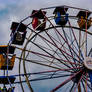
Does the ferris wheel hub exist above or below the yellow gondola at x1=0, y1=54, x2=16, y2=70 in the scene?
above

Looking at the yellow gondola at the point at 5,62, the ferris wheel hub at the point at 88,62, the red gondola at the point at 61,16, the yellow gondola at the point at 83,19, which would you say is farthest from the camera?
the yellow gondola at the point at 83,19

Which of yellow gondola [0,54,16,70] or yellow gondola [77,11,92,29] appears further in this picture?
yellow gondola [77,11,92,29]

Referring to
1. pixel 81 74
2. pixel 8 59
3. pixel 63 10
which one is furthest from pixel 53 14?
pixel 81 74

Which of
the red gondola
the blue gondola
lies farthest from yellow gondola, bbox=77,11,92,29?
the blue gondola

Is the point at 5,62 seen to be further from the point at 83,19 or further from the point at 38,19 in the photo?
the point at 83,19

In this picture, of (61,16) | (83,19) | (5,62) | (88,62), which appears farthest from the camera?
(83,19)

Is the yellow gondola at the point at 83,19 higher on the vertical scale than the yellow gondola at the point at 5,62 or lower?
higher

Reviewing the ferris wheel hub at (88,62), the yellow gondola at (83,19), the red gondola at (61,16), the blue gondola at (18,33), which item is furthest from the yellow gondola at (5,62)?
the ferris wheel hub at (88,62)

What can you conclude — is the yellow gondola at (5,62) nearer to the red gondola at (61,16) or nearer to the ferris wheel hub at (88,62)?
the red gondola at (61,16)

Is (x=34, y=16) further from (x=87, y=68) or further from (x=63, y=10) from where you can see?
(x=87, y=68)

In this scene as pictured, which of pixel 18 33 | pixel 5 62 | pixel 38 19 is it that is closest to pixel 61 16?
pixel 38 19

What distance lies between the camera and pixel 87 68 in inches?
531

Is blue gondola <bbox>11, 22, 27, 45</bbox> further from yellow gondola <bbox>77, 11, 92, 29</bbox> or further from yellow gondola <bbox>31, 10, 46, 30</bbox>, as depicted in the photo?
yellow gondola <bbox>77, 11, 92, 29</bbox>

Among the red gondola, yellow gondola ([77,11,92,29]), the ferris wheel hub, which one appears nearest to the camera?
the ferris wheel hub
